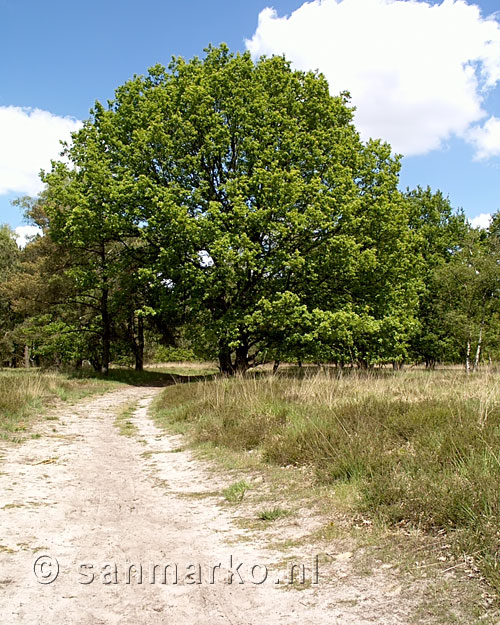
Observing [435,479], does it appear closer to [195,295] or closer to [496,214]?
[195,295]

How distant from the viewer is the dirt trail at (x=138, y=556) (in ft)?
11.8

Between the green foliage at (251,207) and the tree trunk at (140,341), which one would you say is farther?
the tree trunk at (140,341)

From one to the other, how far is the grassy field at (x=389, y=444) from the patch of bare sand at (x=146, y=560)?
0.87 m

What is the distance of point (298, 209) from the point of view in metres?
22.8

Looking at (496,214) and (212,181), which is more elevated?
(496,214)

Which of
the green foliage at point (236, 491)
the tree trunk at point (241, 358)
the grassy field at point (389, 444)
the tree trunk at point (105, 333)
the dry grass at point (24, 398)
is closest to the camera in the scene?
the grassy field at point (389, 444)

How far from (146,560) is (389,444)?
3.73 metres

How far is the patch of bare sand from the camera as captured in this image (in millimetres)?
3592

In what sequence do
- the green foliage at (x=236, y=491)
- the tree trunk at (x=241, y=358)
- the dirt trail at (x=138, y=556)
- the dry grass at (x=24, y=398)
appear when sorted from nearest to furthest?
the dirt trail at (x=138, y=556), the green foliage at (x=236, y=491), the dry grass at (x=24, y=398), the tree trunk at (x=241, y=358)

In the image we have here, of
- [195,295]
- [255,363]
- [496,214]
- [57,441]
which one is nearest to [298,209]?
[195,295]

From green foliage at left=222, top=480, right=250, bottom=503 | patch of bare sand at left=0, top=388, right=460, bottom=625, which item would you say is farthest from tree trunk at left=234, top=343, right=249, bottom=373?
green foliage at left=222, top=480, right=250, bottom=503

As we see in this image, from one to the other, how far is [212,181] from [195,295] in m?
5.84

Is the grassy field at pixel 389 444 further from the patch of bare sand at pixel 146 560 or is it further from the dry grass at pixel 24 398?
the dry grass at pixel 24 398

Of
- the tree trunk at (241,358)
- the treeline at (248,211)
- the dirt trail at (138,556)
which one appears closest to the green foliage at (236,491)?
the dirt trail at (138,556)
